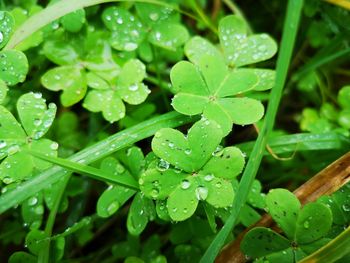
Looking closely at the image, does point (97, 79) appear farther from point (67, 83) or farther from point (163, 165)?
point (163, 165)

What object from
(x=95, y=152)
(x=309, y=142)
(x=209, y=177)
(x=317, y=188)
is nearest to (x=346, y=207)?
(x=317, y=188)

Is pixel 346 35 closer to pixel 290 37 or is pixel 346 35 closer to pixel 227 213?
pixel 290 37

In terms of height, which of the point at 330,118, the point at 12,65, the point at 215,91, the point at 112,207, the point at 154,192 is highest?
the point at 12,65

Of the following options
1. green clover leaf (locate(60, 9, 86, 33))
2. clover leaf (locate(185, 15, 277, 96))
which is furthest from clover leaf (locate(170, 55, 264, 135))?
green clover leaf (locate(60, 9, 86, 33))

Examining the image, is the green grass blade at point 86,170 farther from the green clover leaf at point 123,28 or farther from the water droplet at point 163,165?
the green clover leaf at point 123,28

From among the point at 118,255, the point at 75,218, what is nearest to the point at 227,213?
the point at 118,255
